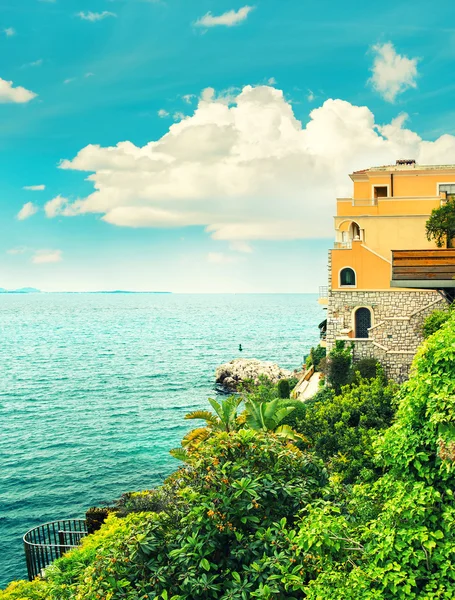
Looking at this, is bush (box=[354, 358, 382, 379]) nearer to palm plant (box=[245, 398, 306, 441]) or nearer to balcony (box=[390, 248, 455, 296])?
palm plant (box=[245, 398, 306, 441])

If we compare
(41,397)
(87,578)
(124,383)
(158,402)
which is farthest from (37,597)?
(124,383)

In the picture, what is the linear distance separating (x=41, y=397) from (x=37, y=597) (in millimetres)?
51996

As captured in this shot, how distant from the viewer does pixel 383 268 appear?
1316 inches

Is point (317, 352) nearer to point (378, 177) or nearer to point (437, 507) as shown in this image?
point (378, 177)

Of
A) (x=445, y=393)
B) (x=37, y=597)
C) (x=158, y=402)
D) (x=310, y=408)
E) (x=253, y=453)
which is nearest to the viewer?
(x=445, y=393)

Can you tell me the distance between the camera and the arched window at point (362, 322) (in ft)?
111

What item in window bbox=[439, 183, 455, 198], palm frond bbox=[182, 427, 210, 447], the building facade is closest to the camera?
palm frond bbox=[182, 427, 210, 447]

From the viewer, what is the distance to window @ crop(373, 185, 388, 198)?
38.5 metres

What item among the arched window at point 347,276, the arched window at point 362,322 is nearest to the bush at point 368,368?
the arched window at point 362,322

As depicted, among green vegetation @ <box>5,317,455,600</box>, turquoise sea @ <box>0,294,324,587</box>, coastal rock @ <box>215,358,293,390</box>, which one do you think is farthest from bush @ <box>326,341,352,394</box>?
coastal rock @ <box>215,358,293,390</box>

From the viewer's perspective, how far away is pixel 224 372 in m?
65.6

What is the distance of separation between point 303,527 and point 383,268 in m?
27.3

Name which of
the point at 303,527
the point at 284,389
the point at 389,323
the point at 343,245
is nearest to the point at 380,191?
the point at 343,245

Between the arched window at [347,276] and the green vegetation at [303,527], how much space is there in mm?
24568
